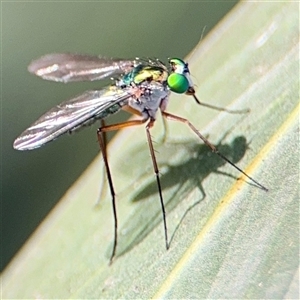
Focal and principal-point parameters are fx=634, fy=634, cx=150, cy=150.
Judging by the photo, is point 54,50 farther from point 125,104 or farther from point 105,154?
point 105,154

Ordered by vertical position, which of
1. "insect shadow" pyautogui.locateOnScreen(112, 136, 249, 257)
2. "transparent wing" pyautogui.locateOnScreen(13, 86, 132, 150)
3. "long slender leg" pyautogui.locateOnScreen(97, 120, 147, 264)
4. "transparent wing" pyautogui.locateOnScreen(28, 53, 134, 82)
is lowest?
"insect shadow" pyautogui.locateOnScreen(112, 136, 249, 257)

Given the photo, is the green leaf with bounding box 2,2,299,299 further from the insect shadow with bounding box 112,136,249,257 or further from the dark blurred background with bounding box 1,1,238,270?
the dark blurred background with bounding box 1,1,238,270

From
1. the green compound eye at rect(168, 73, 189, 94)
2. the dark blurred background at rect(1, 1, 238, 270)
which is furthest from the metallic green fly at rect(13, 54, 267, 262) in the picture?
the dark blurred background at rect(1, 1, 238, 270)

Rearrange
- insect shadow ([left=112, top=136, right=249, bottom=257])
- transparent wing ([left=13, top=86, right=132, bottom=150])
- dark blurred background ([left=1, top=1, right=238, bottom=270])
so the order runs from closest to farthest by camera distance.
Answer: insect shadow ([left=112, top=136, right=249, bottom=257])
transparent wing ([left=13, top=86, right=132, bottom=150])
dark blurred background ([left=1, top=1, right=238, bottom=270])

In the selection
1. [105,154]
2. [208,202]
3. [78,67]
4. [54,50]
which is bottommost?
[208,202]

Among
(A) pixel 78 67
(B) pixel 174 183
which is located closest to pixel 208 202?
(B) pixel 174 183

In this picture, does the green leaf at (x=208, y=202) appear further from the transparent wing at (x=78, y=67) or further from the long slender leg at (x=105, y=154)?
the transparent wing at (x=78, y=67)

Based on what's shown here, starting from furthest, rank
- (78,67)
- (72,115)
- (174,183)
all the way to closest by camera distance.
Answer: (78,67), (72,115), (174,183)
